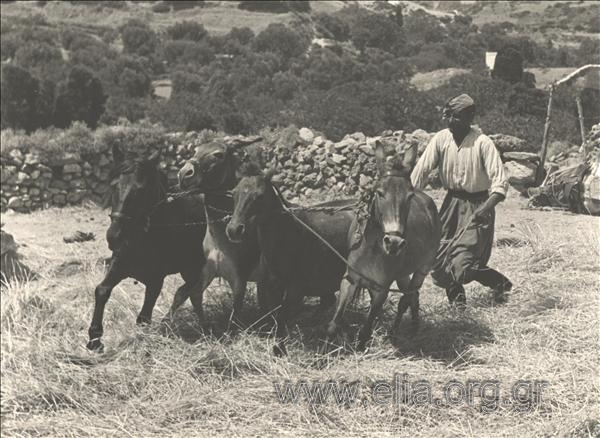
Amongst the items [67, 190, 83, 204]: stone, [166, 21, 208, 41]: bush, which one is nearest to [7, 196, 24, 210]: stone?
[67, 190, 83, 204]: stone

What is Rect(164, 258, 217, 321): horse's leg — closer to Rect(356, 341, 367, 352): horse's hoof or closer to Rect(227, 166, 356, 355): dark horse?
Rect(227, 166, 356, 355): dark horse

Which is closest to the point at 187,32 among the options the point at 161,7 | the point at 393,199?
the point at 161,7

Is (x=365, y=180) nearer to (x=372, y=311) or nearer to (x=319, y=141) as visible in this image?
(x=319, y=141)

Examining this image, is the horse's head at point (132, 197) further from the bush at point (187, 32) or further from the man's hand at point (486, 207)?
the bush at point (187, 32)

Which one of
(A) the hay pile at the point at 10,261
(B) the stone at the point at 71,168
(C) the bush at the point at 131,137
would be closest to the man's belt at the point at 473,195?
(A) the hay pile at the point at 10,261

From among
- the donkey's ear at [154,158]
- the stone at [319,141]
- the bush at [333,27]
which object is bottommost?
the stone at [319,141]

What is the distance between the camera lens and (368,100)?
2195 cm

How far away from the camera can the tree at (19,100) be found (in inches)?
854

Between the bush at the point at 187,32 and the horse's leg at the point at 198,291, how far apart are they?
41955 millimetres

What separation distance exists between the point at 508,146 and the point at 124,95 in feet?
67.7

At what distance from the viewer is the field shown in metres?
4.39

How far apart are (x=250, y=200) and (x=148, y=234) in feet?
3.50

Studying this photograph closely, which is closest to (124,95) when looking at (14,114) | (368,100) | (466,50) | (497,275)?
(14,114)

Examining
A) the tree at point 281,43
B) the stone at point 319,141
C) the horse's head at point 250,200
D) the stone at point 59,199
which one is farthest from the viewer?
the tree at point 281,43
